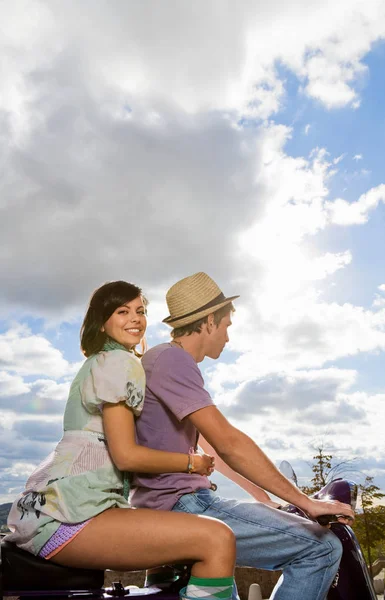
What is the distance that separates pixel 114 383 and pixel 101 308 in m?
0.64

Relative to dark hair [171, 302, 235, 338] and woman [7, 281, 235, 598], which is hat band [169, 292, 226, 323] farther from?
woman [7, 281, 235, 598]

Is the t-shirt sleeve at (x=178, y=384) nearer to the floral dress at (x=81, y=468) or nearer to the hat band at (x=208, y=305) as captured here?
the floral dress at (x=81, y=468)

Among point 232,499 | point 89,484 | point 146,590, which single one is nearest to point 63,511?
point 89,484

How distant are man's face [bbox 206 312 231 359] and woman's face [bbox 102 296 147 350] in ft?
1.70

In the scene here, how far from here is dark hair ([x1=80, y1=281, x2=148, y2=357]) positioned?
3.32 metres

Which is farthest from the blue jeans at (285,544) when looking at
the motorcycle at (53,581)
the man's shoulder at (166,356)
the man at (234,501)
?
the man's shoulder at (166,356)

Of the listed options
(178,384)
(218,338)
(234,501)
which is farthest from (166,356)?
(234,501)

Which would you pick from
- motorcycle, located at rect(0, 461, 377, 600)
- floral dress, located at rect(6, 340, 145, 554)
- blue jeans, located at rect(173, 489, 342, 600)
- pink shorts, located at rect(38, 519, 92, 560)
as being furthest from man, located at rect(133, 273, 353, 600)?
pink shorts, located at rect(38, 519, 92, 560)

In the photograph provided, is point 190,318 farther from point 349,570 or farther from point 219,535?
point 349,570

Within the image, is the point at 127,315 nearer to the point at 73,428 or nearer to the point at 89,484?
the point at 73,428

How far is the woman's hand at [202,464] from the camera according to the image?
308 centimetres

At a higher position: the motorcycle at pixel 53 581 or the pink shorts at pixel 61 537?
the pink shorts at pixel 61 537

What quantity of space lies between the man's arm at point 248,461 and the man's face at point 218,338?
2.15 ft

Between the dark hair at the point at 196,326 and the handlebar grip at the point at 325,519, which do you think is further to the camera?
the dark hair at the point at 196,326
